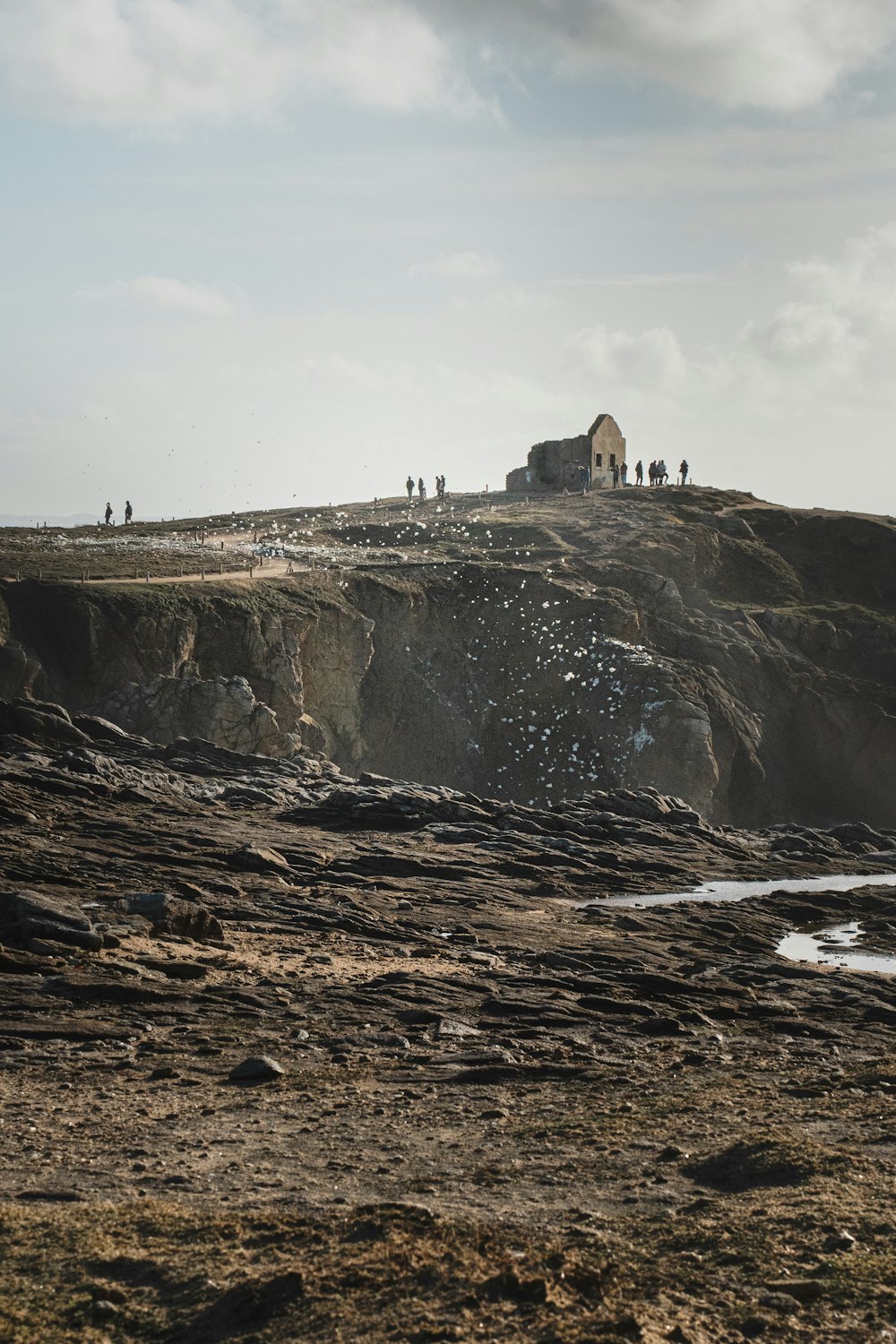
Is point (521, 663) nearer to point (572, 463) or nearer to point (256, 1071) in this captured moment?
point (572, 463)

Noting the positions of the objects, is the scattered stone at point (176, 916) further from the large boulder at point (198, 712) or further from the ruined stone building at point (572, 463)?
the ruined stone building at point (572, 463)

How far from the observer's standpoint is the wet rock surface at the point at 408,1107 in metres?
8.00

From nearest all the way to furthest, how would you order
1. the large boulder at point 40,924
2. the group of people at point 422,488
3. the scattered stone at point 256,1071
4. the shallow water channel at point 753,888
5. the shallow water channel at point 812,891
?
the scattered stone at point 256,1071 → the large boulder at point 40,924 → the shallow water channel at point 812,891 → the shallow water channel at point 753,888 → the group of people at point 422,488

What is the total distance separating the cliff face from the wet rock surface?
632 inches

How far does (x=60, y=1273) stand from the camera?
8.21m

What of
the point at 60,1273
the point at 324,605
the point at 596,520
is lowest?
the point at 60,1273

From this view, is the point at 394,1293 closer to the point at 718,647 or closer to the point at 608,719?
the point at 608,719

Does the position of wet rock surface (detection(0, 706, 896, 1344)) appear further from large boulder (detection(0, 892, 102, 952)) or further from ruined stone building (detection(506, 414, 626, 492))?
ruined stone building (detection(506, 414, 626, 492))

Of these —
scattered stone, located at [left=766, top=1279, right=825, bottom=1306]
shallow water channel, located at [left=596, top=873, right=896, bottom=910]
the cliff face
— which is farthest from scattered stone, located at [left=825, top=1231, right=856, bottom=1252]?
the cliff face

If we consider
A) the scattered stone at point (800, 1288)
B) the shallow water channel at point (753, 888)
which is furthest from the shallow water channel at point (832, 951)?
the scattered stone at point (800, 1288)

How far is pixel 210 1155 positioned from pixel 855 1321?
5.23 m

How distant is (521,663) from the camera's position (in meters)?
58.1

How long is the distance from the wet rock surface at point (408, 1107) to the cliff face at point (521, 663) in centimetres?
1604

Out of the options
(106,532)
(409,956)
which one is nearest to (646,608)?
(106,532)
